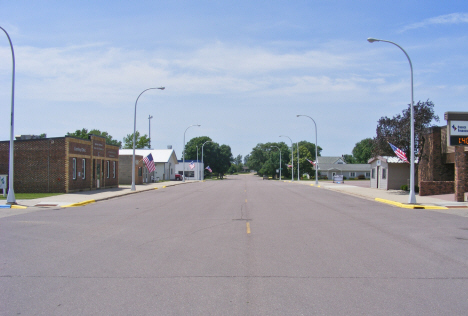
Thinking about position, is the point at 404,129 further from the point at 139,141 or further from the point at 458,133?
the point at 139,141

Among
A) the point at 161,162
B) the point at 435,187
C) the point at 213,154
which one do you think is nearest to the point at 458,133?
the point at 435,187

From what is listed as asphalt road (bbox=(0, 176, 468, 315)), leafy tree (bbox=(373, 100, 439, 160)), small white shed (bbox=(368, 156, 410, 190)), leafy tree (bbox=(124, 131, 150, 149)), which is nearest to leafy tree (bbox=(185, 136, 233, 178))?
leafy tree (bbox=(124, 131, 150, 149))

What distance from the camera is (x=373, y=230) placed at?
41.5 feet

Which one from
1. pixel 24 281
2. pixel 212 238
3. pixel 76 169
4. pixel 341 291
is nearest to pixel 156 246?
pixel 212 238

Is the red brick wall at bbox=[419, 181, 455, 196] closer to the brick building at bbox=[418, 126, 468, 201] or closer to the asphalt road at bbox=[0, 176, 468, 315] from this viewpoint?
the brick building at bbox=[418, 126, 468, 201]

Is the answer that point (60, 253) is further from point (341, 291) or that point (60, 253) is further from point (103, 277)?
point (341, 291)

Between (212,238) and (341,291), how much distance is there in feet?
17.0

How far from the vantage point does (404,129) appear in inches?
1192

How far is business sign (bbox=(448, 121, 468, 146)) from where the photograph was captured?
24234 mm

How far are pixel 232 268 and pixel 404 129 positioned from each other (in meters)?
26.4

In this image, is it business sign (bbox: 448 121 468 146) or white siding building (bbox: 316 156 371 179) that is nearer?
business sign (bbox: 448 121 468 146)

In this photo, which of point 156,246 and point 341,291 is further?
point 156,246

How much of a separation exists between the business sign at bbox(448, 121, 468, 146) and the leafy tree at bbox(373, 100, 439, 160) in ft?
16.5

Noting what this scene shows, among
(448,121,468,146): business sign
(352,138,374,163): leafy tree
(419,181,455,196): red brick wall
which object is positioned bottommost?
(419,181,455,196): red brick wall
